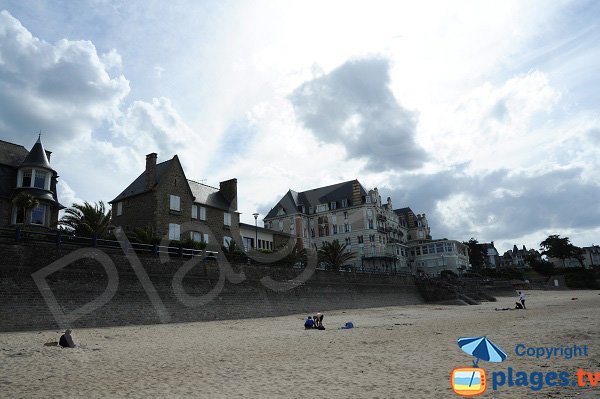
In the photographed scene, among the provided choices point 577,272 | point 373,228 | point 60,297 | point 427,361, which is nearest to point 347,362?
point 427,361

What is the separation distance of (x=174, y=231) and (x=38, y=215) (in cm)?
1090

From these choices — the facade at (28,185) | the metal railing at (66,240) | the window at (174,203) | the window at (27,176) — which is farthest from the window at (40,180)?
the window at (174,203)

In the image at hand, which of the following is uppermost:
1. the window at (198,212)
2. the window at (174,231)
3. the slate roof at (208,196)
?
the slate roof at (208,196)

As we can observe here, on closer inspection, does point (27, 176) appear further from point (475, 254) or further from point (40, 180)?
point (475, 254)

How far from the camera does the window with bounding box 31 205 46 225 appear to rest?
101 ft

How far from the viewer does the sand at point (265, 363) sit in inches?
370

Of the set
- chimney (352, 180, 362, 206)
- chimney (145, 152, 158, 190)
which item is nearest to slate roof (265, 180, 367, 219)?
chimney (352, 180, 362, 206)

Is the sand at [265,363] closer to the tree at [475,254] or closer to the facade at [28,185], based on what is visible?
the facade at [28,185]

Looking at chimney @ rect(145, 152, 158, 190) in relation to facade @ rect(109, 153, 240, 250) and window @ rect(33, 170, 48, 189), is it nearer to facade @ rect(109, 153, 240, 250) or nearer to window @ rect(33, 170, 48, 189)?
facade @ rect(109, 153, 240, 250)

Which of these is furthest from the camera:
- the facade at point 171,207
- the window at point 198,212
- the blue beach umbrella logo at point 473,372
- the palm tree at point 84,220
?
the window at point 198,212

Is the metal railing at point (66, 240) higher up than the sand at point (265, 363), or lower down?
higher up

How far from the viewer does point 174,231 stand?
38.8 m

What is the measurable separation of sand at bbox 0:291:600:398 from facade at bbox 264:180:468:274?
49.4 m

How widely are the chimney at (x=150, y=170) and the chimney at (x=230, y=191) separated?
389 inches
